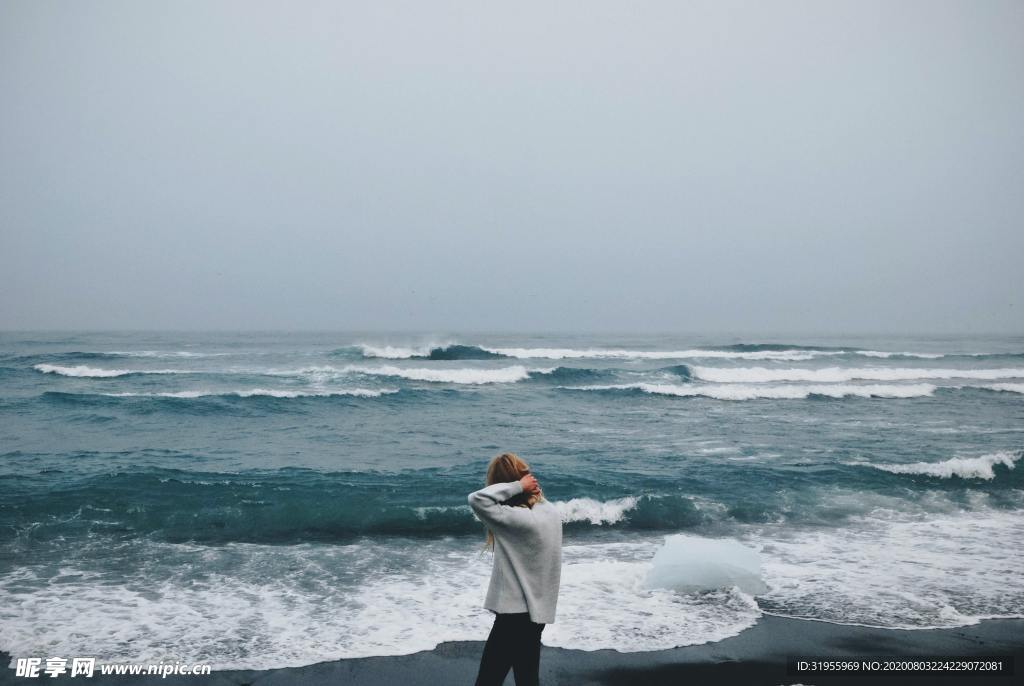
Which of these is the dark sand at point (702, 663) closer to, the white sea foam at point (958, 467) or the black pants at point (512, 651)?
the black pants at point (512, 651)

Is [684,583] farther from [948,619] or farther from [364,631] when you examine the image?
[364,631]

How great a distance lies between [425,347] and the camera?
139ft

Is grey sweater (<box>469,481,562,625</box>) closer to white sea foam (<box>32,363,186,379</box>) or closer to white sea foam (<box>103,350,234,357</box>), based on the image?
white sea foam (<box>32,363,186,379</box>)

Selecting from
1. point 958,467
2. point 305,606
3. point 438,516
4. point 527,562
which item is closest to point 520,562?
point 527,562

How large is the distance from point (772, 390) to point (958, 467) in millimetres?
14276

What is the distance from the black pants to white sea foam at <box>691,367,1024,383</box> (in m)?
28.3

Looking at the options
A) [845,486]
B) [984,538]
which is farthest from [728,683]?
[845,486]

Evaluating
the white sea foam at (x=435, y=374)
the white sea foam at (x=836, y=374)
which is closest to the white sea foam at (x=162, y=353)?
the white sea foam at (x=435, y=374)

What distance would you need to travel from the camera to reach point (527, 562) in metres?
2.88

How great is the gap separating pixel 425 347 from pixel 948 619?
37983 mm

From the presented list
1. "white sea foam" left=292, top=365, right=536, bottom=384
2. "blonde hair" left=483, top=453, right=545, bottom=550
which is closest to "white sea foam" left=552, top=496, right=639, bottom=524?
"blonde hair" left=483, top=453, right=545, bottom=550

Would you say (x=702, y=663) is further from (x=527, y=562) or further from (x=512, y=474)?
(x=512, y=474)

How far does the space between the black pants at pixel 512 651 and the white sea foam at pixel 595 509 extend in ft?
19.8

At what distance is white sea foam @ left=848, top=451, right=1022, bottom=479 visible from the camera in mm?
11680
